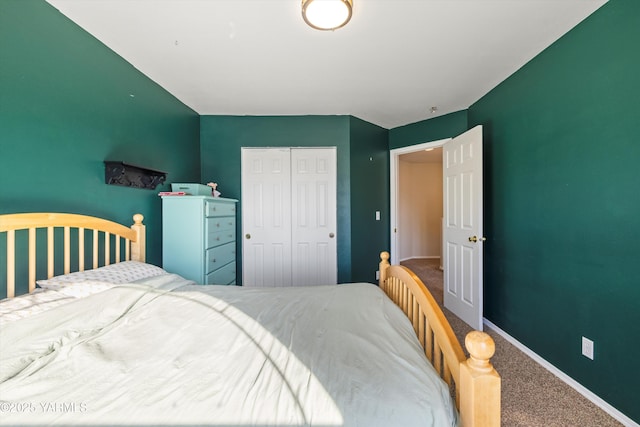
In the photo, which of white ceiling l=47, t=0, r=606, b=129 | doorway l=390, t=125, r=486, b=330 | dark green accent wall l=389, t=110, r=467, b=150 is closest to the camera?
white ceiling l=47, t=0, r=606, b=129

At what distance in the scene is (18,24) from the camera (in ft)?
4.49

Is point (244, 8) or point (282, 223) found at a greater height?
point (244, 8)

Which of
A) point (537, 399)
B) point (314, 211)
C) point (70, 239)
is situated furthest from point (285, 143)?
point (537, 399)

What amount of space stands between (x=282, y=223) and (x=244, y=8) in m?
2.20

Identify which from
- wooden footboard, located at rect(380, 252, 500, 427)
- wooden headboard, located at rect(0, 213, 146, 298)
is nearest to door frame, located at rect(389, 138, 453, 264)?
wooden footboard, located at rect(380, 252, 500, 427)

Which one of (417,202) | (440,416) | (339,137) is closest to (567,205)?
(440,416)

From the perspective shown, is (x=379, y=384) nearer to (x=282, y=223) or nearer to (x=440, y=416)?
(x=440, y=416)

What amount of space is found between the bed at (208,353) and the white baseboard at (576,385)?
1.29m

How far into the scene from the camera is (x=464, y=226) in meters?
2.73

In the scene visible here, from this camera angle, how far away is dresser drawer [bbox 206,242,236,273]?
7.79ft

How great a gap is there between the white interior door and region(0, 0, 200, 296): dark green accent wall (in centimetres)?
303

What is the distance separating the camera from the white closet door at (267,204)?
10.8 ft

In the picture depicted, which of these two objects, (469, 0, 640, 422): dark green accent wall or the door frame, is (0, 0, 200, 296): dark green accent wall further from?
(469, 0, 640, 422): dark green accent wall

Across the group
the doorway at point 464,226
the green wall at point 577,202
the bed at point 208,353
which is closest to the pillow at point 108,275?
the bed at point 208,353
